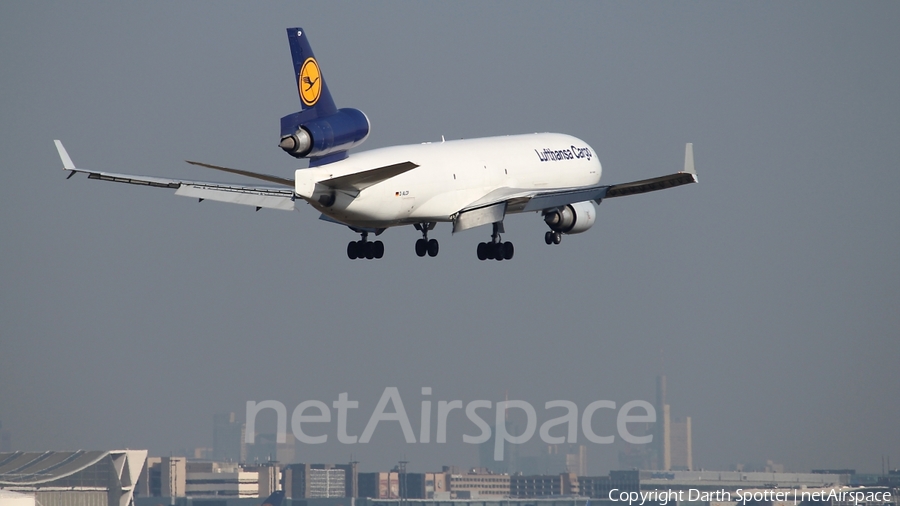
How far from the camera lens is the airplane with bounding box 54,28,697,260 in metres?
47.6

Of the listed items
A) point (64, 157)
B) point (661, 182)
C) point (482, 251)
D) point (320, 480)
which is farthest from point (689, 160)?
point (320, 480)

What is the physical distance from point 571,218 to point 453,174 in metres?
6.34

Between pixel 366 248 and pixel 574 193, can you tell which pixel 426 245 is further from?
pixel 574 193

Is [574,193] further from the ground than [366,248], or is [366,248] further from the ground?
[574,193]

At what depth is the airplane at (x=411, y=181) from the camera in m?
47.6

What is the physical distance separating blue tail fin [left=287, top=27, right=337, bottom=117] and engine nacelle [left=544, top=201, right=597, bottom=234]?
42.6ft

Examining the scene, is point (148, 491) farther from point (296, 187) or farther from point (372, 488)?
point (296, 187)

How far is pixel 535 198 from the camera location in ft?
183

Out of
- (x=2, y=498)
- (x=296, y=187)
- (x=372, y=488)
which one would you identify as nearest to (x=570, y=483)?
(x=372, y=488)

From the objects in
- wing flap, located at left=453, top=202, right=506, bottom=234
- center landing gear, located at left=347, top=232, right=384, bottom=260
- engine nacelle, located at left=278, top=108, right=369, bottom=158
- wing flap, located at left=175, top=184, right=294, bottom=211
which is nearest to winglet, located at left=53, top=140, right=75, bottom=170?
wing flap, located at left=175, top=184, right=294, bottom=211

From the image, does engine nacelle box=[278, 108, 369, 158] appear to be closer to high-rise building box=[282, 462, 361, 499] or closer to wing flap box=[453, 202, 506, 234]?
wing flap box=[453, 202, 506, 234]

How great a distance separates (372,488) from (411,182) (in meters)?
93.2

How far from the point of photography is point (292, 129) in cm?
4712

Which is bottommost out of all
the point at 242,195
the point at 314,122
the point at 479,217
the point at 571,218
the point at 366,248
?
the point at 366,248
